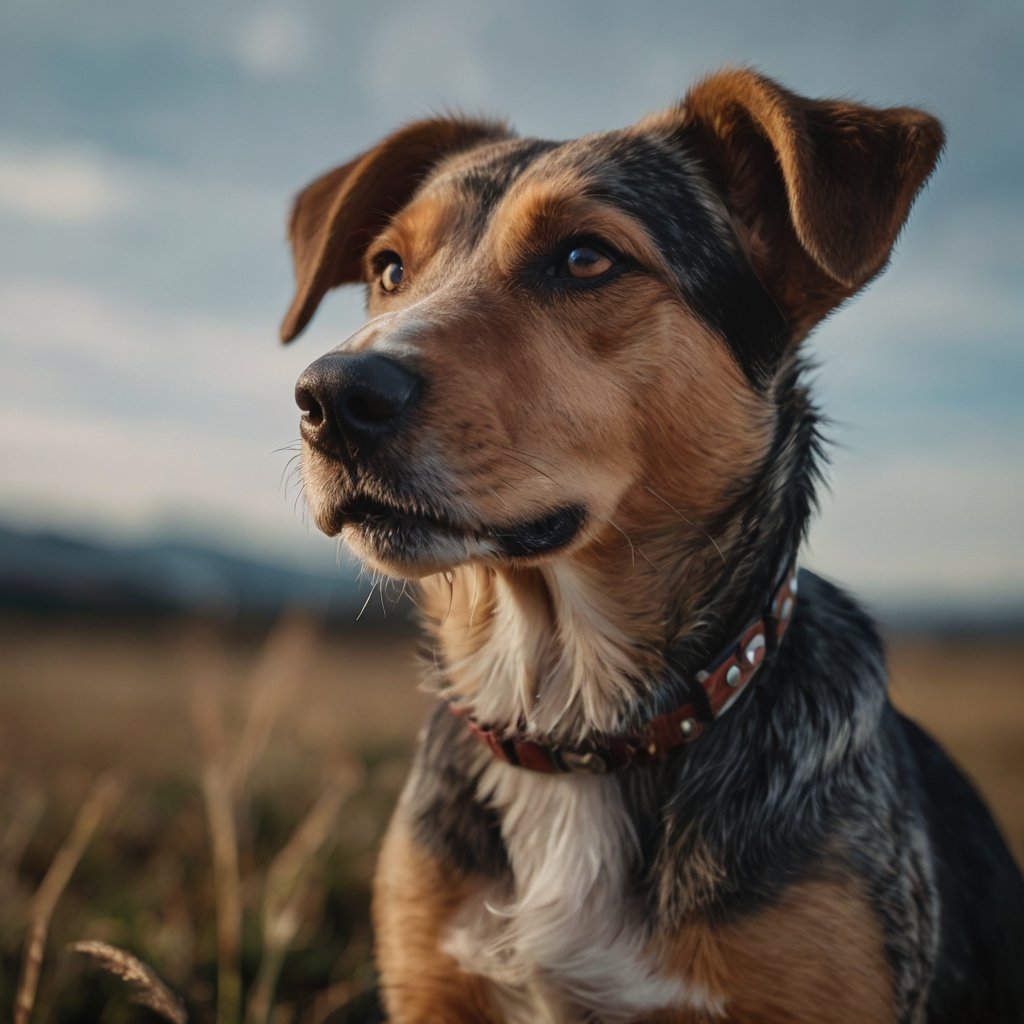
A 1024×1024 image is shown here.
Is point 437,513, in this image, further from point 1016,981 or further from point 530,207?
point 1016,981

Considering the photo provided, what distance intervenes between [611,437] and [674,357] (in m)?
0.35

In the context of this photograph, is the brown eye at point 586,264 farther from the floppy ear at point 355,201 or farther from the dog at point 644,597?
the floppy ear at point 355,201

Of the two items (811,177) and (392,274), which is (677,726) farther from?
(392,274)

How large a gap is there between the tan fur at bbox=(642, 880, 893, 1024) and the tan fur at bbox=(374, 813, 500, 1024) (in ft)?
1.85

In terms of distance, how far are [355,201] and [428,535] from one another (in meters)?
1.98

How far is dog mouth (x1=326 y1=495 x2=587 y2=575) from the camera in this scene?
104 inches

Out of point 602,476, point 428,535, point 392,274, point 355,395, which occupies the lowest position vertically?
point 428,535

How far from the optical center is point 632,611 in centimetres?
313

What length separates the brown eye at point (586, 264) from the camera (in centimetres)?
305

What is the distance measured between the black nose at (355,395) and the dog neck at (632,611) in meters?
0.86

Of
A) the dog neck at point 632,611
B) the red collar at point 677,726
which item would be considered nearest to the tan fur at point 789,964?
the red collar at point 677,726

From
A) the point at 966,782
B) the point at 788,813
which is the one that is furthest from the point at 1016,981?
the point at 788,813

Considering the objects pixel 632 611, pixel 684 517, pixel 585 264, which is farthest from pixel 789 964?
pixel 585 264

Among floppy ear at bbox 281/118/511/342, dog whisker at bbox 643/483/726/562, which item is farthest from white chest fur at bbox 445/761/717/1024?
floppy ear at bbox 281/118/511/342
